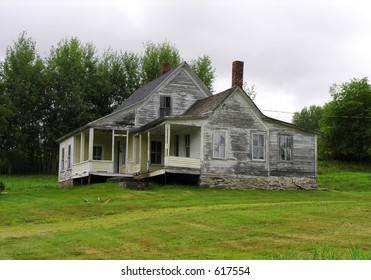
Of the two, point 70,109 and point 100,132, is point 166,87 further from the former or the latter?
point 70,109

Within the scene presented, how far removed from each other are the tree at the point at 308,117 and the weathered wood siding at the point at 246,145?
64433mm

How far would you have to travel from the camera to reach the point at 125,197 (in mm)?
27625

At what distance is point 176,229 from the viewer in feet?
54.1

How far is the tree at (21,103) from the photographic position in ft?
182

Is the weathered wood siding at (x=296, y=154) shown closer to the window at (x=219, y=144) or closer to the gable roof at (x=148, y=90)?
the window at (x=219, y=144)

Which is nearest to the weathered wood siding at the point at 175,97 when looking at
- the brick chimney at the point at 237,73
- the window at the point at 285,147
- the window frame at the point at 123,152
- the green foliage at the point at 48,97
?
the window frame at the point at 123,152

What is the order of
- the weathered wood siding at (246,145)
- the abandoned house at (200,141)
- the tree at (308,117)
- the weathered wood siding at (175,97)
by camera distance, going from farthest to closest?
1. the tree at (308,117)
2. the weathered wood siding at (175,97)
3. the weathered wood siding at (246,145)
4. the abandoned house at (200,141)

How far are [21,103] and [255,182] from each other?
29.0m

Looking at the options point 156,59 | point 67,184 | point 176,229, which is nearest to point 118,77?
point 156,59

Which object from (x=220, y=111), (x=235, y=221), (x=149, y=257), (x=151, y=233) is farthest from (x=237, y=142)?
(x=149, y=257)

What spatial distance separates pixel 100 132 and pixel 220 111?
27.4ft

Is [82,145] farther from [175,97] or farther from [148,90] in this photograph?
[175,97]

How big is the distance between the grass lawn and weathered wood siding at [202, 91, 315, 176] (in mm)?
6658

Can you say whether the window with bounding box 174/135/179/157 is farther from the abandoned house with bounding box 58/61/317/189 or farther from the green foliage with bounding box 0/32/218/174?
the green foliage with bounding box 0/32/218/174
